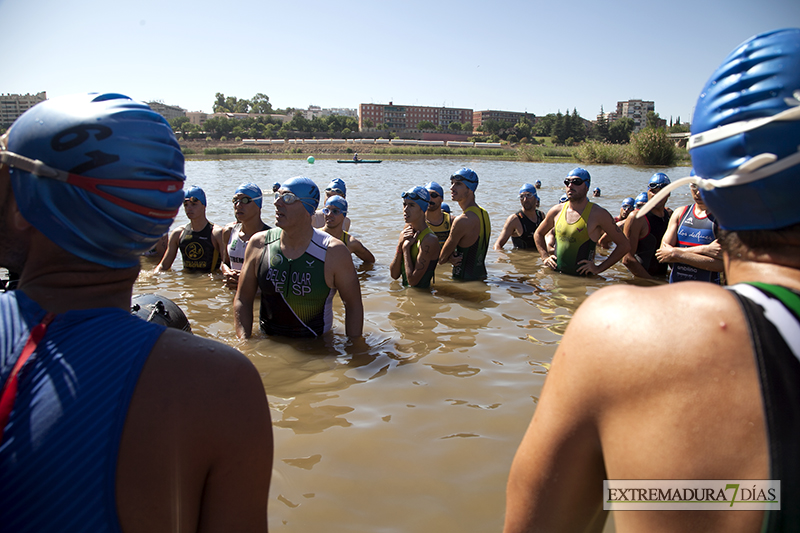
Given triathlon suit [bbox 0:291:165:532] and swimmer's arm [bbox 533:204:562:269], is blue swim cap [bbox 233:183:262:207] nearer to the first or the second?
swimmer's arm [bbox 533:204:562:269]

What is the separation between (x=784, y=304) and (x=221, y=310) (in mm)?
7104

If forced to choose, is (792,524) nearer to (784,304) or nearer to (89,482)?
(784,304)

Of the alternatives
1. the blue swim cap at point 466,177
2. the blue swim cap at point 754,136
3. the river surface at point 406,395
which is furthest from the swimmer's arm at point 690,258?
the blue swim cap at point 754,136

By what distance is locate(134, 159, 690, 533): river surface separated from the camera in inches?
122

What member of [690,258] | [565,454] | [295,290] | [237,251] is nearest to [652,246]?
[690,258]

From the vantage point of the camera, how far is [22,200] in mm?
1245

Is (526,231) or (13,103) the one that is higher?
(13,103)

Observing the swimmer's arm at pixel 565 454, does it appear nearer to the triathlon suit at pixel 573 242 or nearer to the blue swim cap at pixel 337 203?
the blue swim cap at pixel 337 203

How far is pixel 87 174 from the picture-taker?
124cm

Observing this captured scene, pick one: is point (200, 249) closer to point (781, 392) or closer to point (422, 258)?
point (422, 258)

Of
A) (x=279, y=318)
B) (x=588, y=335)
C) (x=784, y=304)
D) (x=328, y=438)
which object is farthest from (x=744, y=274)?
(x=279, y=318)

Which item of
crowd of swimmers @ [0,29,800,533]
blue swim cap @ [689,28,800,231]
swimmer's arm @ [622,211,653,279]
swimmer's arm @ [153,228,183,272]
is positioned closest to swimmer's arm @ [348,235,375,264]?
swimmer's arm @ [153,228,183,272]

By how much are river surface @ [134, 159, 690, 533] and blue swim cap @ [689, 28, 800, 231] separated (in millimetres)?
2454

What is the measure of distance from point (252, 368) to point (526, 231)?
35.5 feet
